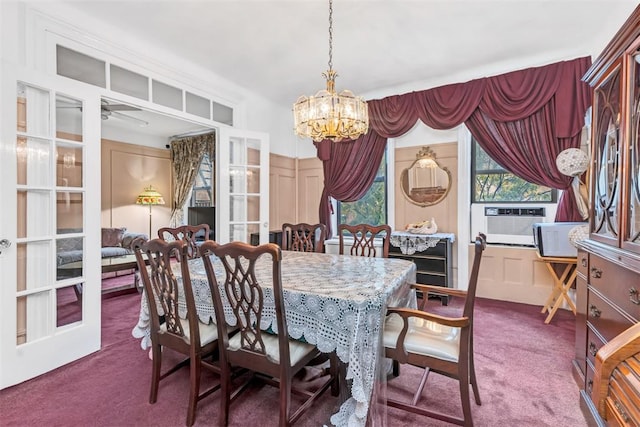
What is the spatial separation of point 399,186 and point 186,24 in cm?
311

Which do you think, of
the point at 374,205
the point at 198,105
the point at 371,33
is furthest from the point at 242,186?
the point at 371,33

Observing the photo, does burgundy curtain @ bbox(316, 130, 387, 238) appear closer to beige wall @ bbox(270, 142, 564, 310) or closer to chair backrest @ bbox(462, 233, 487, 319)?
beige wall @ bbox(270, 142, 564, 310)

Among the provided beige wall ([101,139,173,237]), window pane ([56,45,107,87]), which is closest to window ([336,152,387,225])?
window pane ([56,45,107,87])

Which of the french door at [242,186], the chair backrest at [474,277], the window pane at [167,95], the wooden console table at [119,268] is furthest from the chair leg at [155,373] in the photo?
the window pane at [167,95]

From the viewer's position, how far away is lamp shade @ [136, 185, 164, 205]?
5.89m

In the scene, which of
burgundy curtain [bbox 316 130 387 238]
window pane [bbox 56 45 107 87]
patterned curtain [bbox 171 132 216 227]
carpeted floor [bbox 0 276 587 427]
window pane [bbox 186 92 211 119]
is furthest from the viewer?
patterned curtain [bbox 171 132 216 227]

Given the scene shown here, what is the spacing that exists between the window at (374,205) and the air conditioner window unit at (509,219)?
1.20 m

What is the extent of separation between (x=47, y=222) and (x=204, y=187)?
173 inches

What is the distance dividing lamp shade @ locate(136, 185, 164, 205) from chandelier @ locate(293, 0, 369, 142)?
182 inches

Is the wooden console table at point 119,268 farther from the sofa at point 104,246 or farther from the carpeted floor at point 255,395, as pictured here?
the carpeted floor at point 255,395

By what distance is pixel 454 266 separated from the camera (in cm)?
395

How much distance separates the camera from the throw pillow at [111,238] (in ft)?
16.4

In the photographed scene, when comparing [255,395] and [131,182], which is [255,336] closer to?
[255,395]

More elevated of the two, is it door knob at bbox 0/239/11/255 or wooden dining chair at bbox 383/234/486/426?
door knob at bbox 0/239/11/255
